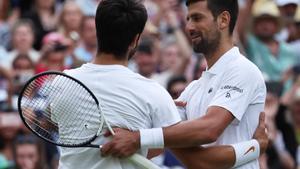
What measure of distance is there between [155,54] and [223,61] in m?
5.95

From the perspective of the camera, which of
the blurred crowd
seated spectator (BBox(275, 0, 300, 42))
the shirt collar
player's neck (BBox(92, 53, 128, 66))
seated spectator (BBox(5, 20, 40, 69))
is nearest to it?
player's neck (BBox(92, 53, 128, 66))

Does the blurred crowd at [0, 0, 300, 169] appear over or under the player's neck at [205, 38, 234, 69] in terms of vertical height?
under

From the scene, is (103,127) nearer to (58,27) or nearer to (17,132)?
(17,132)

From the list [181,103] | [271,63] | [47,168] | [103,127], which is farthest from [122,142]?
[271,63]

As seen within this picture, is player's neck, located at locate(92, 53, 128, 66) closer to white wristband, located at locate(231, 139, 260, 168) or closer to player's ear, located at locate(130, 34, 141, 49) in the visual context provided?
player's ear, located at locate(130, 34, 141, 49)

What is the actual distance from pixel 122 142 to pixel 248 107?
949 mm

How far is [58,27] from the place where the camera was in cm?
1295

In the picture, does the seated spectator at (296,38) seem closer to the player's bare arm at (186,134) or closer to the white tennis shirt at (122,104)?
the player's bare arm at (186,134)

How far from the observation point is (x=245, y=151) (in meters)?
6.39

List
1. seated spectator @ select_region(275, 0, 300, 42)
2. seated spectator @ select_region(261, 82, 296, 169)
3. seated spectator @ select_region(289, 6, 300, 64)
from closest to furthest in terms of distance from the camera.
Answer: seated spectator @ select_region(261, 82, 296, 169)
seated spectator @ select_region(289, 6, 300, 64)
seated spectator @ select_region(275, 0, 300, 42)

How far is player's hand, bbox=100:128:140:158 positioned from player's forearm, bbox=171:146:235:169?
0.46 metres

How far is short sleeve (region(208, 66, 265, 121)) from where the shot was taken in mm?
6309

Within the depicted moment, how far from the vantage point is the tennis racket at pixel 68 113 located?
5.93 meters

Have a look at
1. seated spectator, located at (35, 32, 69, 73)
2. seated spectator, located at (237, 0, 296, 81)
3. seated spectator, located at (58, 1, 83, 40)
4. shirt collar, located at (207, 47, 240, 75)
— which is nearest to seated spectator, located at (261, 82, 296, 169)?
seated spectator, located at (237, 0, 296, 81)
